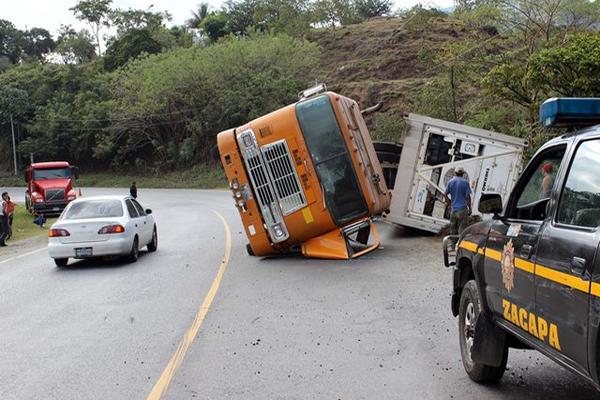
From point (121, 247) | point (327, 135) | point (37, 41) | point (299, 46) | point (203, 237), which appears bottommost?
point (203, 237)

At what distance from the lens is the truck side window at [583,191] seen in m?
4.00

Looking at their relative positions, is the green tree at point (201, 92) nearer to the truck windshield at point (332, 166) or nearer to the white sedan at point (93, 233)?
the white sedan at point (93, 233)

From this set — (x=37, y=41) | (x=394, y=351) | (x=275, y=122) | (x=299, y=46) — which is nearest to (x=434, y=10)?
(x=299, y=46)

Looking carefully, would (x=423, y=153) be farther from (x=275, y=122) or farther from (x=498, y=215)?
(x=498, y=215)

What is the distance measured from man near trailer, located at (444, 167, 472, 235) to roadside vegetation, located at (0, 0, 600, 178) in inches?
378

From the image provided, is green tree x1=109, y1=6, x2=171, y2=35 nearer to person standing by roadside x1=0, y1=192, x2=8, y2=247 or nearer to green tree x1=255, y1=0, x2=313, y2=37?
green tree x1=255, y1=0, x2=313, y2=37

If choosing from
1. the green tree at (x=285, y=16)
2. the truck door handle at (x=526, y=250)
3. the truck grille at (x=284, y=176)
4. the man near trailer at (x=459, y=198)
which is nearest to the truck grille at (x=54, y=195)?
the truck grille at (x=284, y=176)

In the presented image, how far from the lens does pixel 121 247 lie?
47.9 ft

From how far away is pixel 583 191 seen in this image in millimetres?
4168

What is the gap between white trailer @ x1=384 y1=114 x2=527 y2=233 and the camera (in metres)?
16.8

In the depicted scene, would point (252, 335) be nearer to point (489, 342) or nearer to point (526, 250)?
point (489, 342)

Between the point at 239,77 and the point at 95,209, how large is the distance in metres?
46.6

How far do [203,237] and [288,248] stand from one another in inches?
238

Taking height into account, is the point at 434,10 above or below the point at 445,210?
above
